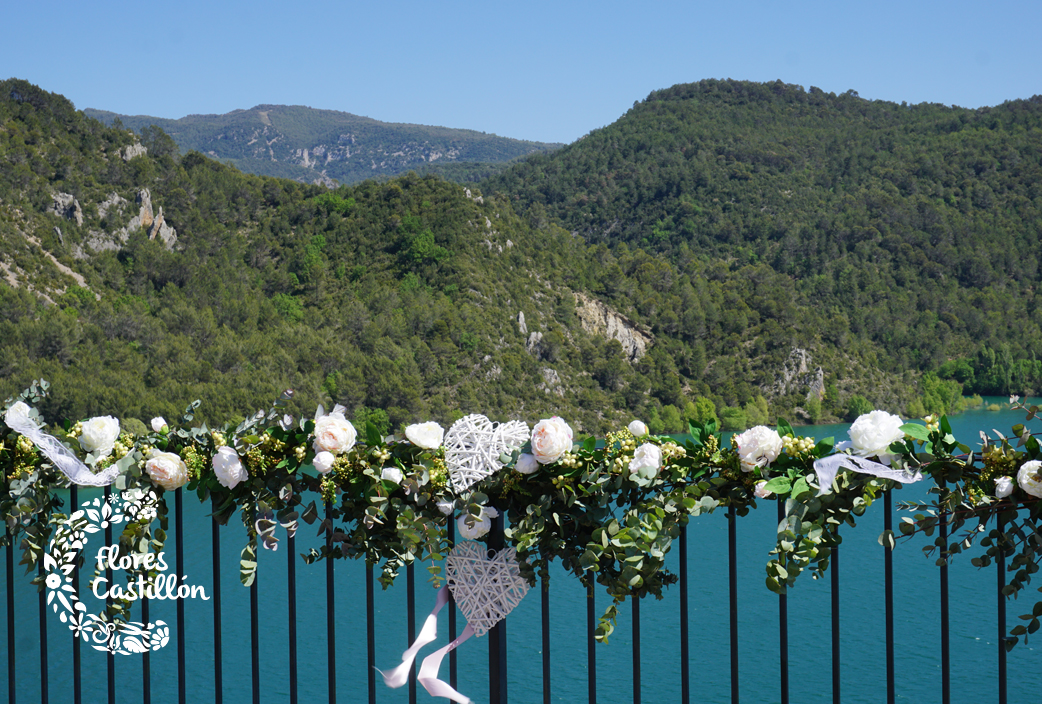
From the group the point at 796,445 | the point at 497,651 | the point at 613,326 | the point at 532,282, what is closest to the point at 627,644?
the point at 497,651

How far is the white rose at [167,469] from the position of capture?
190 cm

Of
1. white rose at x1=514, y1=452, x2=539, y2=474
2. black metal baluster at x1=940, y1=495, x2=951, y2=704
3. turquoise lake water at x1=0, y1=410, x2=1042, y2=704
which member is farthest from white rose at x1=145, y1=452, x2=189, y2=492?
turquoise lake water at x1=0, y1=410, x2=1042, y2=704

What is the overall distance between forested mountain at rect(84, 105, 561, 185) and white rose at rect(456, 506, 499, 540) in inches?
5444

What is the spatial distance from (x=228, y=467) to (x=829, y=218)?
60.8 meters

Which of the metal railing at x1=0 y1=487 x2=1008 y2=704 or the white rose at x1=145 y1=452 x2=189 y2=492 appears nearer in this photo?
the metal railing at x1=0 y1=487 x2=1008 y2=704

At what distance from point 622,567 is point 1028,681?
1530cm

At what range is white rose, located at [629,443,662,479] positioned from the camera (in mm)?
1626

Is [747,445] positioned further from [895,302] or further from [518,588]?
[895,302]

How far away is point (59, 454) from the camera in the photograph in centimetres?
194

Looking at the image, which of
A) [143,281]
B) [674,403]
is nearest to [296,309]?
[143,281]

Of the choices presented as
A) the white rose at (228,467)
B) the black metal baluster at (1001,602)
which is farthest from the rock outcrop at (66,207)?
the black metal baluster at (1001,602)

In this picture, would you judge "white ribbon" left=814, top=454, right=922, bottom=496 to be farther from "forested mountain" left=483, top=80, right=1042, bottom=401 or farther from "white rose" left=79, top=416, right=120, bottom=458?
"forested mountain" left=483, top=80, right=1042, bottom=401

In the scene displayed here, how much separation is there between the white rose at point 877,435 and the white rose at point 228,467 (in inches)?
48.9

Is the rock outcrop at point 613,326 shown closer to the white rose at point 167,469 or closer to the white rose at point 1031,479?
the white rose at point 167,469
